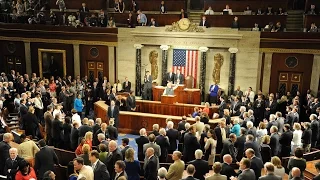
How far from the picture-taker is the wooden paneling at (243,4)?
58.2ft

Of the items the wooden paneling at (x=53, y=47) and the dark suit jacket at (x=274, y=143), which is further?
the wooden paneling at (x=53, y=47)

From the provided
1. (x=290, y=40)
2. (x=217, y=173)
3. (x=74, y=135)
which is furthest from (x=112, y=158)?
(x=290, y=40)

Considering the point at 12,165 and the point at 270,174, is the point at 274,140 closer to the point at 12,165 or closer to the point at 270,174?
the point at 270,174

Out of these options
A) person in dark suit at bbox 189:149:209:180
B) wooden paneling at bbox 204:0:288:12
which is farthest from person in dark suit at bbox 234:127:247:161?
wooden paneling at bbox 204:0:288:12

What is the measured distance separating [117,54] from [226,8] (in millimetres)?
5665

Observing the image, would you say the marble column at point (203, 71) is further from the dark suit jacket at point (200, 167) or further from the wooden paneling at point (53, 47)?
the dark suit jacket at point (200, 167)

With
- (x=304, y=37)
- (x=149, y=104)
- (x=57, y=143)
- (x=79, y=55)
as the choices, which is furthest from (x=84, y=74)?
(x=304, y=37)

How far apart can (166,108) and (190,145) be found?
6.05 metres

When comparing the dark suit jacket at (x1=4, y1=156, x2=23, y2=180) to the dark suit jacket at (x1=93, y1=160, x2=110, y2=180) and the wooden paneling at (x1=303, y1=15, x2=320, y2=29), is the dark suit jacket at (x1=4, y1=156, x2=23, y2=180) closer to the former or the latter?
the dark suit jacket at (x1=93, y1=160, x2=110, y2=180)

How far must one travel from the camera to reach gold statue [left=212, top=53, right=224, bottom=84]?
54.8 feet

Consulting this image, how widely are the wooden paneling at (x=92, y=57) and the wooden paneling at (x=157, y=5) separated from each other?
3.12 meters

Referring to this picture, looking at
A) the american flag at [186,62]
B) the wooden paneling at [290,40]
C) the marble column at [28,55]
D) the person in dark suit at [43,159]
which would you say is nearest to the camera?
the person in dark suit at [43,159]

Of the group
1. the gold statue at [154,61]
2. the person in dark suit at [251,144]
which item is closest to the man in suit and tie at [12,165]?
the person in dark suit at [251,144]

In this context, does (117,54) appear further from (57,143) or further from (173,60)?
(57,143)
